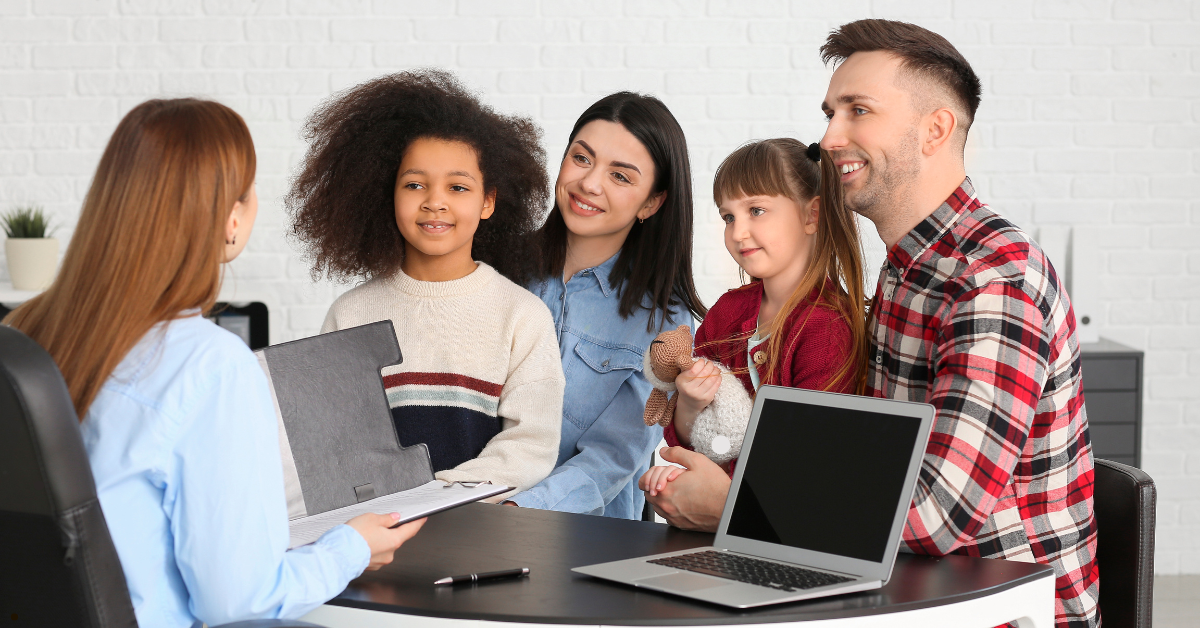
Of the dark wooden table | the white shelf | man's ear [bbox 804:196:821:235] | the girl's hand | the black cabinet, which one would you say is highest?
man's ear [bbox 804:196:821:235]

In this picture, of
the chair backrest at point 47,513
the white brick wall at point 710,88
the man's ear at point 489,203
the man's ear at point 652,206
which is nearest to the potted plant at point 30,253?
the white brick wall at point 710,88

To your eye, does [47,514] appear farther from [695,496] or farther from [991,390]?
[991,390]

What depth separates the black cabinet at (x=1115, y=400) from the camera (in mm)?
3426

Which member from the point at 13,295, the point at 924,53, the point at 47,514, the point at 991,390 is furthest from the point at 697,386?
the point at 13,295

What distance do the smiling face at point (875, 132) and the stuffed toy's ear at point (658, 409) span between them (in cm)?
49

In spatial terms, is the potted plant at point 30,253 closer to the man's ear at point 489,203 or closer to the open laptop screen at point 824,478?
the man's ear at point 489,203

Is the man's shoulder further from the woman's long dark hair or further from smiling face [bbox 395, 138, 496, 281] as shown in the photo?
smiling face [bbox 395, 138, 496, 281]

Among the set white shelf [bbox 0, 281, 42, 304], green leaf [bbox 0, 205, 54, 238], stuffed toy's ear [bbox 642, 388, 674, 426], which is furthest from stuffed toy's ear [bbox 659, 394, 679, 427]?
green leaf [bbox 0, 205, 54, 238]

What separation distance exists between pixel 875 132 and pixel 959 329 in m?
0.39

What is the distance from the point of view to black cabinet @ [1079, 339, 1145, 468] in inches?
135

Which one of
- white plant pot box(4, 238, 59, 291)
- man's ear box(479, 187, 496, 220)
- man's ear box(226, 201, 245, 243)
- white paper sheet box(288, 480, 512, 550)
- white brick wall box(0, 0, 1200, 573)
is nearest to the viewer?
man's ear box(226, 201, 245, 243)

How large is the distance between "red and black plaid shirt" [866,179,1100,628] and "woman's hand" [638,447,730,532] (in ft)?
0.89

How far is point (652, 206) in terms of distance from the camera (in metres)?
2.23

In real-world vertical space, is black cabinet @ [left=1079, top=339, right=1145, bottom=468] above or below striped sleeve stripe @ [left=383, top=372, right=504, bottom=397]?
below
